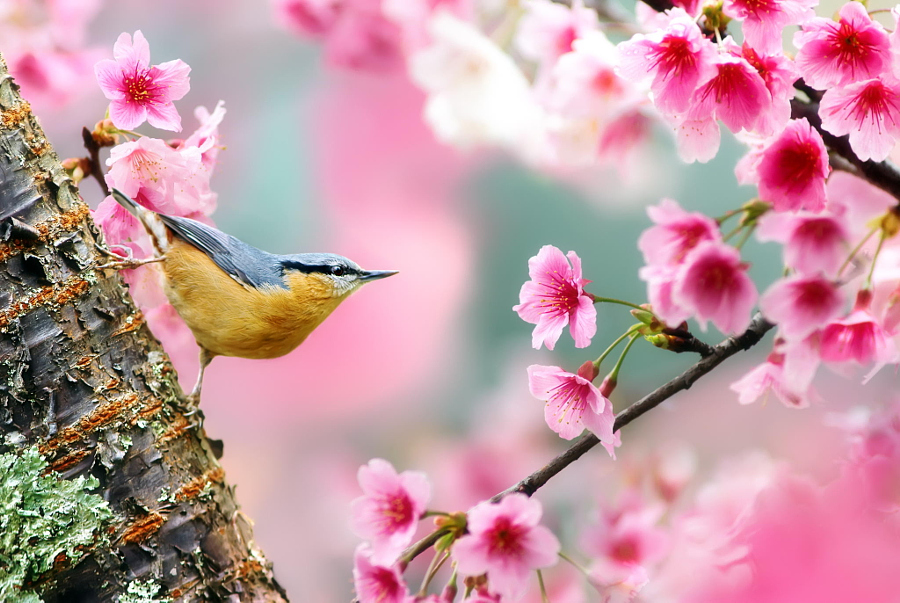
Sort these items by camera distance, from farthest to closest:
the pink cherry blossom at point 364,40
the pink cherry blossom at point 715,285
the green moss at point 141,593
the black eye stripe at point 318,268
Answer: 1. the pink cherry blossom at point 364,40
2. the black eye stripe at point 318,268
3. the green moss at point 141,593
4. the pink cherry blossom at point 715,285

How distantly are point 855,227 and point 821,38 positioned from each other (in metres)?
0.12

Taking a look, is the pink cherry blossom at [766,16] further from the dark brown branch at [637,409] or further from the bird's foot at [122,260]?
the bird's foot at [122,260]

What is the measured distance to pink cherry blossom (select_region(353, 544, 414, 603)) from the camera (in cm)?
39

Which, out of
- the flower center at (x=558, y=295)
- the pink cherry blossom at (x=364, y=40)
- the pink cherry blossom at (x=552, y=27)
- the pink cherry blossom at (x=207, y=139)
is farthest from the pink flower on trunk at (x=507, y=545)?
the pink cherry blossom at (x=364, y=40)

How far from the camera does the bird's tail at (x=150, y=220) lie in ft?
1.62

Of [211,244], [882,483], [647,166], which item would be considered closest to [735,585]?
[882,483]

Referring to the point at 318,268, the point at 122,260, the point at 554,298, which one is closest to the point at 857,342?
the point at 554,298

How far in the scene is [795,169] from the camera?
0.40 metres

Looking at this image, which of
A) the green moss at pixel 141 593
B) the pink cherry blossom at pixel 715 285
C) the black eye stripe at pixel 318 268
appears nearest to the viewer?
the pink cherry blossom at pixel 715 285

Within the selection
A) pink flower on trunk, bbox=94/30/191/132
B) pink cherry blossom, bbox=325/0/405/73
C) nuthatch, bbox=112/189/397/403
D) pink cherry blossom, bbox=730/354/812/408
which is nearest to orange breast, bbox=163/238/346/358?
nuthatch, bbox=112/189/397/403

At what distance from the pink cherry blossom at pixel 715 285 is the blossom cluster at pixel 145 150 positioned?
33cm

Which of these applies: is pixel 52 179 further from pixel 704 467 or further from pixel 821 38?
pixel 704 467

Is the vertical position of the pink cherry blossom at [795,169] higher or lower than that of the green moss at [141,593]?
lower

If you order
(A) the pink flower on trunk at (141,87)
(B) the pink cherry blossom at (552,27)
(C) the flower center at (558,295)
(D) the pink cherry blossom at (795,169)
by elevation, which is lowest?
(D) the pink cherry blossom at (795,169)
